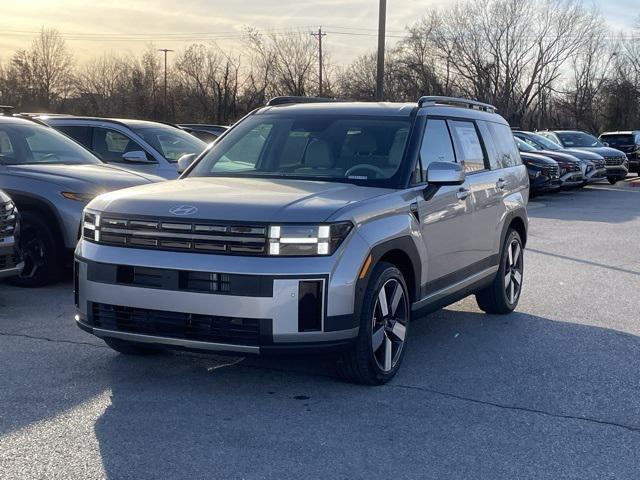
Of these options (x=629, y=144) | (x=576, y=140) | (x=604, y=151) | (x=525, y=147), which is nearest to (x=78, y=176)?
(x=525, y=147)

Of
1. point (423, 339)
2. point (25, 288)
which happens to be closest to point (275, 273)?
point (423, 339)

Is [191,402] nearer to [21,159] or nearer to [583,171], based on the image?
[21,159]

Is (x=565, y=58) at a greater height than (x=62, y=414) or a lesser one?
greater

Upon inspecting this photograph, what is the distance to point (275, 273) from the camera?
4.48 meters

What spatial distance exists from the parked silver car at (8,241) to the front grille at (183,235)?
259 cm

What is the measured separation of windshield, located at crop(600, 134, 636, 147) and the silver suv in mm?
26671

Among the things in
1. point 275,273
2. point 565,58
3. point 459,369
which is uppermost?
point 565,58

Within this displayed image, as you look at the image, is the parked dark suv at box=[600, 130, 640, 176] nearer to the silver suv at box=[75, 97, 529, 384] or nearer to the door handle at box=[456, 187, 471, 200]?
the door handle at box=[456, 187, 471, 200]

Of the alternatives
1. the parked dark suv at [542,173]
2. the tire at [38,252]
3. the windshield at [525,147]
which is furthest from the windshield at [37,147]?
the windshield at [525,147]

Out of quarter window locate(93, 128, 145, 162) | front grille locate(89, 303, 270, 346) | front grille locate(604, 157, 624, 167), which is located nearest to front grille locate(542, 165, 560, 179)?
front grille locate(604, 157, 624, 167)

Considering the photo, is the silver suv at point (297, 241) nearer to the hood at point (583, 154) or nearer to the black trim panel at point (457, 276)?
the black trim panel at point (457, 276)

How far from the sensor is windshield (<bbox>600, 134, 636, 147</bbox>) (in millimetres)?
30875

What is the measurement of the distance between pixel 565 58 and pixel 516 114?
5036mm

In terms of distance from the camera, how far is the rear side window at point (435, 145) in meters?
5.91
